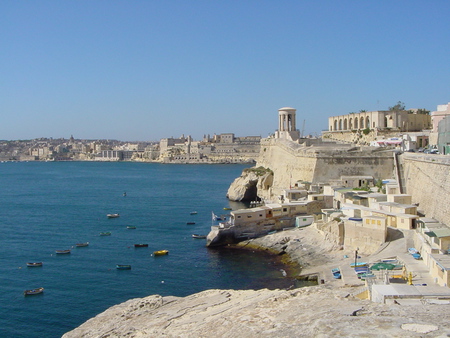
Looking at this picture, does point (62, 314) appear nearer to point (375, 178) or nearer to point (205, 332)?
point (205, 332)

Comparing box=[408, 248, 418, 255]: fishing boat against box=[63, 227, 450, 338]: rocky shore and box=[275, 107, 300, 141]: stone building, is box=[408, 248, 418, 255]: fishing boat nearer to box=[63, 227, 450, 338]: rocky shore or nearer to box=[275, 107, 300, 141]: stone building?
box=[63, 227, 450, 338]: rocky shore

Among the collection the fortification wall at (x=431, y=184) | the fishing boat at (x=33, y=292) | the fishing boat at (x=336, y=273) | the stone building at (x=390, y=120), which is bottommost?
the fishing boat at (x=33, y=292)

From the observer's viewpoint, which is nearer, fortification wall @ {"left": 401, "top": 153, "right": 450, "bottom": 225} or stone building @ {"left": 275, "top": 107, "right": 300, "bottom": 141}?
fortification wall @ {"left": 401, "top": 153, "right": 450, "bottom": 225}

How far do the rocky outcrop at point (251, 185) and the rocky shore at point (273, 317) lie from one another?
23.5 m

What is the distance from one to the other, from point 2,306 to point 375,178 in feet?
65.8

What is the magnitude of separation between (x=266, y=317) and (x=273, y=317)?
0.13 metres

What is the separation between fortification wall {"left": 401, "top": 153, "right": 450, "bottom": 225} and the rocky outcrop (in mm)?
15745

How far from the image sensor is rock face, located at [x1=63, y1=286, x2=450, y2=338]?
7105mm

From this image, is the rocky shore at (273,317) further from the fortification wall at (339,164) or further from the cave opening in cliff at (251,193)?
the cave opening in cliff at (251,193)

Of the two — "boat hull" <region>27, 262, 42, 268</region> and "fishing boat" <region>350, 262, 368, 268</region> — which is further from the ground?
"fishing boat" <region>350, 262, 368, 268</region>

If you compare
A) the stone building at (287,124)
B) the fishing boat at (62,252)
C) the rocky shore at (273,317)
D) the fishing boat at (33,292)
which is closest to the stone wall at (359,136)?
the stone building at (287,124)

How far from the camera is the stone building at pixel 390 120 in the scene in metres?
33.5

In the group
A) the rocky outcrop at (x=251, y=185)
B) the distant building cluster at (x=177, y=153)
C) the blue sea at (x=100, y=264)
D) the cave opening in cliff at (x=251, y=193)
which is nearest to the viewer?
the blue sea at (x=100, y=264)

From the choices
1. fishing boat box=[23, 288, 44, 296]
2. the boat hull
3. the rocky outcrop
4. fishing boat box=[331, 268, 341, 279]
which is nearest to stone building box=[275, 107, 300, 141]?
the rocky outcrop
